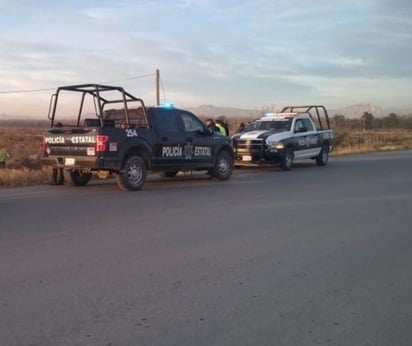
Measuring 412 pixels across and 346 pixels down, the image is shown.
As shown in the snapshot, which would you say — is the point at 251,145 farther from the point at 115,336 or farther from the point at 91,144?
the point at 115,336

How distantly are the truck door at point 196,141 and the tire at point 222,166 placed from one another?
29 cm

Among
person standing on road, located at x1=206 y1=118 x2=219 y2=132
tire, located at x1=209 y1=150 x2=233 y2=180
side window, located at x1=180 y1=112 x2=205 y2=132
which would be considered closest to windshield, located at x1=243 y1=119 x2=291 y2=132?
person standing on road, located at x1=206 y1=118 x2=219 y2=132

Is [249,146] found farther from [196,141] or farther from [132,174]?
[132,174]

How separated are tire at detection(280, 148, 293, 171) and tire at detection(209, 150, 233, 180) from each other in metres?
3.76

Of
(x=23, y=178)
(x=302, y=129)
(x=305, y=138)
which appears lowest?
(x=23, y=178)

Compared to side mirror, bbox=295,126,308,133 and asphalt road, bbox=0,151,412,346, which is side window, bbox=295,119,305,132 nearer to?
side mirror, bbox=295,126,308,133

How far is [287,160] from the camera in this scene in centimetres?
2084

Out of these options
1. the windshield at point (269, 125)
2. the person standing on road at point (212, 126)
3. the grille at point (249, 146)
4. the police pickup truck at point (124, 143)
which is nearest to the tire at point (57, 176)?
the police pickup truck at point (124, 143)

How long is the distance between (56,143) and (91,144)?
1.23 metres

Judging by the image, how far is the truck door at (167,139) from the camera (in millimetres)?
14969

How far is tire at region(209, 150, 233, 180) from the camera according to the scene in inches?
664

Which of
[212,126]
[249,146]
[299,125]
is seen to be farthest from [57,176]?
[299,125]

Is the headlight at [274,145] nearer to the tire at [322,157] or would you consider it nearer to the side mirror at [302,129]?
the side mirror at [302,129]

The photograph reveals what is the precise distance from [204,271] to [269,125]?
15949 mm
